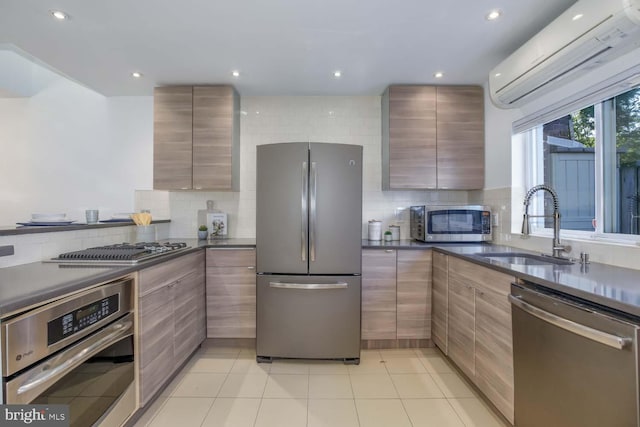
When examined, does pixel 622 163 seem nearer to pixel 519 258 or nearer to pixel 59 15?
pixel 519 258

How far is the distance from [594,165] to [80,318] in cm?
298

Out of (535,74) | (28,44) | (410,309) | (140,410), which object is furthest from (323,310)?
(28,44)

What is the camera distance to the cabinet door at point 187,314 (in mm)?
2094

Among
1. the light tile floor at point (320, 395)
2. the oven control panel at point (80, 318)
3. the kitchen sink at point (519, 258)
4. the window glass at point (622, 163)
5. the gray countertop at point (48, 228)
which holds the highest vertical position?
the window glass at point (622, 163)

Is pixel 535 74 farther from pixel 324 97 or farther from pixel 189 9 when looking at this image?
pixel 189 9

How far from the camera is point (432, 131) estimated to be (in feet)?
9.41

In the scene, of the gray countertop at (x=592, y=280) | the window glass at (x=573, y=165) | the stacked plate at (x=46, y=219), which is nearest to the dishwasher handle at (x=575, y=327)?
the gray countertop at (x=592, y=280)

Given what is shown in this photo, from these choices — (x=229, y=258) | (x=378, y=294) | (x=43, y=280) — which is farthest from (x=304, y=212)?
(x=43, y=280)

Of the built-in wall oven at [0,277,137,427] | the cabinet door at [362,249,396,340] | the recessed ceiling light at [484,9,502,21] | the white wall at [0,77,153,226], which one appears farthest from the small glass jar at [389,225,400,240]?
the white wall at [0,77,153,226]

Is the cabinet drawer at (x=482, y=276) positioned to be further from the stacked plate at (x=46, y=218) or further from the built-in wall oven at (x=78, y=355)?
the stacked plate at (x=46, y=218)

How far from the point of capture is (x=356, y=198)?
7.85ft

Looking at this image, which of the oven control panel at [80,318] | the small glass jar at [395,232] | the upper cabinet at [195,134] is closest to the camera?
the oven control panel at [80,318]

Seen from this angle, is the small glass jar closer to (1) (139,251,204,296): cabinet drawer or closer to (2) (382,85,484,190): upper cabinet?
(2) (382,85,484,190): upper cabinet

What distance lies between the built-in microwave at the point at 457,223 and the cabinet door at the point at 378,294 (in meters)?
0.46
